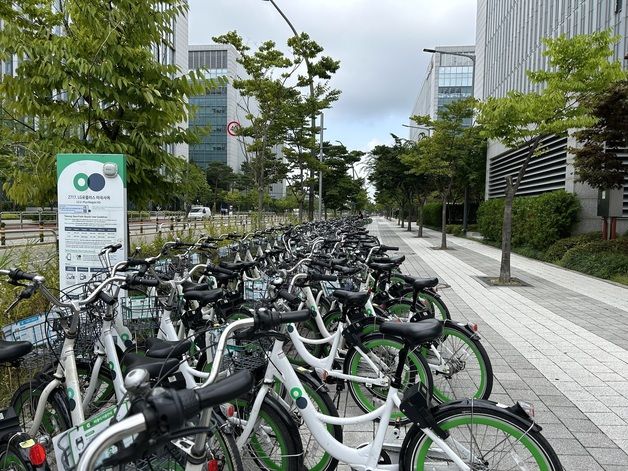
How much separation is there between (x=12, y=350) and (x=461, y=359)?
3000mm

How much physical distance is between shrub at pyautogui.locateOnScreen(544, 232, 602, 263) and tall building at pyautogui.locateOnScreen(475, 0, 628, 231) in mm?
536

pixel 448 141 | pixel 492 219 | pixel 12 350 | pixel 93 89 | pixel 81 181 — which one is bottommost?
pixel 12 350

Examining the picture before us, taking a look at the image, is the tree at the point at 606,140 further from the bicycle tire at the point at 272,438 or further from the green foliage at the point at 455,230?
the green foliage at the point at 455,230

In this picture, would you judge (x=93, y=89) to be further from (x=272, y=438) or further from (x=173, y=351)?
(x=272, y=438)

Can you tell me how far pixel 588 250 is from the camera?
12.3 meters

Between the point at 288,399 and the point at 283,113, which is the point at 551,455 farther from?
the point at 283,113

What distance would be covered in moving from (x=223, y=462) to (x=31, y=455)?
79 centimetres

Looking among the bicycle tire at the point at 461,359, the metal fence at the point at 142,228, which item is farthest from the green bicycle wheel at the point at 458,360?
the metal fence at the point at 142,228

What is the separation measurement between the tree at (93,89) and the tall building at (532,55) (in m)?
8.18

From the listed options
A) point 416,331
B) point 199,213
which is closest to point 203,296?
point 416,331

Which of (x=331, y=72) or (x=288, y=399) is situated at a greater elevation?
(x=331, y=72)

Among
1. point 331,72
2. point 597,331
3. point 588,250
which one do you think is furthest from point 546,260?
point 331,72

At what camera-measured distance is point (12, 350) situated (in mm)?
2152

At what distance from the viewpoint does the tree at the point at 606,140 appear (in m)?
11.2
